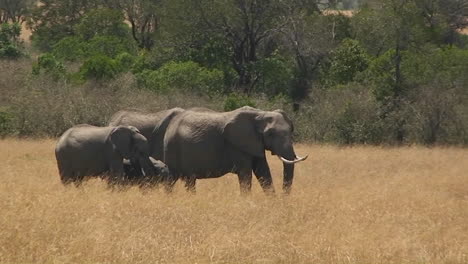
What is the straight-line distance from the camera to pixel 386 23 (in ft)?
104

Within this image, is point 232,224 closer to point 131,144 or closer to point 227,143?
point 227,143

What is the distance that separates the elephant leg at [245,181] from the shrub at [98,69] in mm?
19119

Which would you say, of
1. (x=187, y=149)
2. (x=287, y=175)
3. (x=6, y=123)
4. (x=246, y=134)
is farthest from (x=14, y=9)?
(x=287, y=175)

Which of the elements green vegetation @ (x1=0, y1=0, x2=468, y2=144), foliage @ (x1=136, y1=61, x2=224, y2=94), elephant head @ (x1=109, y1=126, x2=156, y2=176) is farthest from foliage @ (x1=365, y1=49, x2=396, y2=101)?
elephant head @ (x1=109, y1=126, x2=156, y2=176)

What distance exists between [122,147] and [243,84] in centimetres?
2378

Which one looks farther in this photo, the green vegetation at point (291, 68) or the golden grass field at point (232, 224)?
the green vegetation at point (291, 68)

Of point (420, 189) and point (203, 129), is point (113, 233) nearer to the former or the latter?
point (203, 129)

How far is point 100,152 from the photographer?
53.5 feet

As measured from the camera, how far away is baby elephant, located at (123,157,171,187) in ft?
52.0

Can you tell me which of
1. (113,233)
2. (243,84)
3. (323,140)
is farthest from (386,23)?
(113,233)

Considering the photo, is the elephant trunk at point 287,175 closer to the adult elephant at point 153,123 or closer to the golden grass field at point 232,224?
the golden grass field at point 232,224

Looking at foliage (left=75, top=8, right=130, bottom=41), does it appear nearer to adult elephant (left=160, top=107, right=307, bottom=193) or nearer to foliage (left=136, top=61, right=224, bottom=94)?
foliage (left=136, top=61, right=224, bottom=94)

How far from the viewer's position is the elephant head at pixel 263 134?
49.7ft

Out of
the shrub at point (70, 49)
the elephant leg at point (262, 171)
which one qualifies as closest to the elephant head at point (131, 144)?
the elephant leg at point (262, 171)
